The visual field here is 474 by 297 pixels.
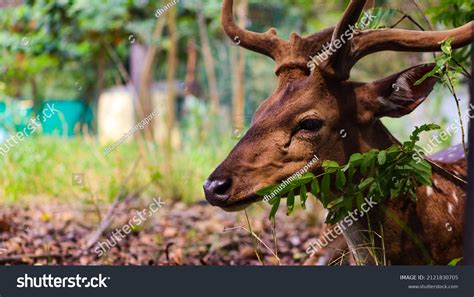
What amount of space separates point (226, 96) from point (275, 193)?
297 inches

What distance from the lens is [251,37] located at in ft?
12.1

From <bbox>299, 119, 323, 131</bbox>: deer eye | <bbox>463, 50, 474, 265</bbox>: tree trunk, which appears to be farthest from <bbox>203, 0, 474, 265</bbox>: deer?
<bbox>463, 50, 474, 265</bbox>: tree trunk

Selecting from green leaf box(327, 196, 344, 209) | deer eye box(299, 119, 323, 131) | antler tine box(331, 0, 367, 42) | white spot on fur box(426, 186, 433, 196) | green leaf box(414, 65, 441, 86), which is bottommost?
white spot on fur box(426, 186, 433, 196)

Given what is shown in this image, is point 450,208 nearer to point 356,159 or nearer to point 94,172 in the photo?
point 356,159

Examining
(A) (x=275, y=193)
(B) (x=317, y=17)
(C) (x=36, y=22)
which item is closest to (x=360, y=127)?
(A) (x=275, y=193)

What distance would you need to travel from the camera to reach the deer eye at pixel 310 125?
3.24m

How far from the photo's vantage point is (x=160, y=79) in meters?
14.1

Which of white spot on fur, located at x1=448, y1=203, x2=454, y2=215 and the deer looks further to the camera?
white spot on fur, located at x1=448, y1=203, x2=454, y2=215

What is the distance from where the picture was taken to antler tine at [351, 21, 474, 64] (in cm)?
312

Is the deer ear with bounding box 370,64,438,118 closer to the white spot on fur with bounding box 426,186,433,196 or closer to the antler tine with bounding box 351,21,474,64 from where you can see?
the antler tine with bounding box 351,21,474,64

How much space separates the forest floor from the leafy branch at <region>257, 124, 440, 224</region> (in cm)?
81

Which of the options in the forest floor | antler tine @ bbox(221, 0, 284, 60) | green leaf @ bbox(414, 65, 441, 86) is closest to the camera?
green leaf @ bbox(414, 65, 441, 86)
